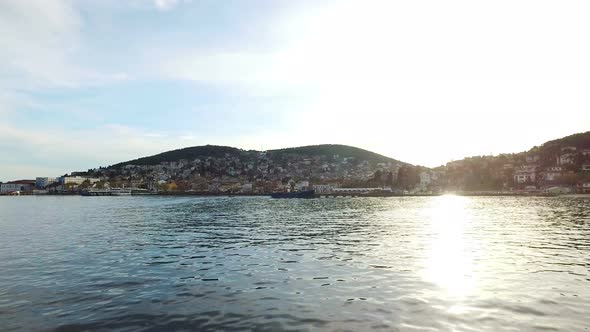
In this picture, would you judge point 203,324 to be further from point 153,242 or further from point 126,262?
point 153,242

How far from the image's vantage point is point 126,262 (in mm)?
27531

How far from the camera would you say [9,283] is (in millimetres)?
21531

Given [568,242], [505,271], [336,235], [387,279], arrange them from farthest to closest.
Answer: [336,235], [568,242], [505,271], [387,279]

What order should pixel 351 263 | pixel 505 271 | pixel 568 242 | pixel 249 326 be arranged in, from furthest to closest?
1. pixel 568 242
2. pixel 351 263
3. pixel 505 271
4. pixel 249 326

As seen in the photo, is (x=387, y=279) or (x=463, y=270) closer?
(x=387, y=279)

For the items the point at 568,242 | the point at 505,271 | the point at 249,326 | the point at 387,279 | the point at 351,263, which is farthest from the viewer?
the point at 568,242

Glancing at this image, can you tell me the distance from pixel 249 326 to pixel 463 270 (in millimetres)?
15631

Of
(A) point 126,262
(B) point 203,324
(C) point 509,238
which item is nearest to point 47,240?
(A) point 126,262

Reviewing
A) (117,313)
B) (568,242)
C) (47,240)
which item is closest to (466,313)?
(117,313)

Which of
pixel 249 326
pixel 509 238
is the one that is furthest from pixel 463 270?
pixel 509 238

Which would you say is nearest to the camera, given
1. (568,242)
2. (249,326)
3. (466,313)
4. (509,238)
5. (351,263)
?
(249,326)

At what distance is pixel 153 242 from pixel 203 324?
85.7 feet

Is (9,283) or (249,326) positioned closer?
(249,326)

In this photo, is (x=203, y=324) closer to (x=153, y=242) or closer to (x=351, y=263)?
(x=351, y=263)
